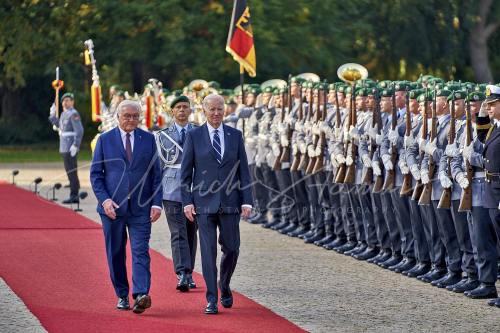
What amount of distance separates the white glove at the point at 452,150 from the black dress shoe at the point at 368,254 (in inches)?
119

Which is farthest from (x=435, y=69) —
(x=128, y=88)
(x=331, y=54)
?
(x=128, y=88)

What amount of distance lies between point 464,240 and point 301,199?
19.0 feet

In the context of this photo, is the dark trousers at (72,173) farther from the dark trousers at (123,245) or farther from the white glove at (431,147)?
the dark trousers at (123,245)

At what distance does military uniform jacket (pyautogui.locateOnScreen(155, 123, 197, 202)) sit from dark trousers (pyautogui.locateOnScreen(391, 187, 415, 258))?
2.59 metres

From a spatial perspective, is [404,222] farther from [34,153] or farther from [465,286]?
[34,153]

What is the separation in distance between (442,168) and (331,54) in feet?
96.6

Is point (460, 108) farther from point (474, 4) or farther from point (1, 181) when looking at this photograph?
point (474, 4)

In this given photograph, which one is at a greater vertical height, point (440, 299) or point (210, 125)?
point (210, 125)

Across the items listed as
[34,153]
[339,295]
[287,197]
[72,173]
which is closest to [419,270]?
[339,295]

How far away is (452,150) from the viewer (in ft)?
44.1

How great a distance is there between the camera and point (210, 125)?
12516mm

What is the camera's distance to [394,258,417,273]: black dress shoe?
15164 millimetres

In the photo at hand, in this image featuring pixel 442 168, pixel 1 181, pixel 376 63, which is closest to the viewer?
pixel 442 168

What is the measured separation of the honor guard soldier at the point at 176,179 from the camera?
45.3 feet
